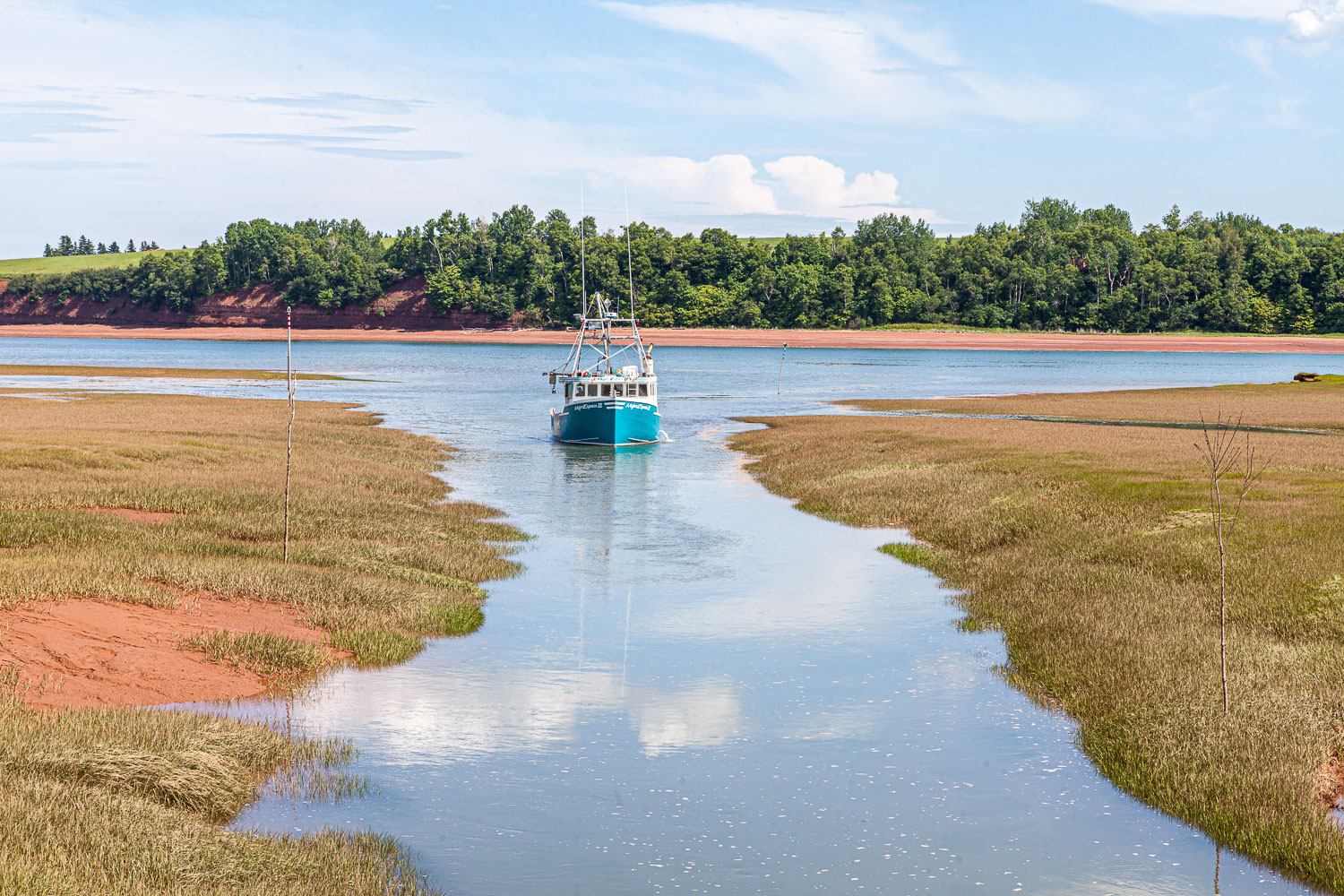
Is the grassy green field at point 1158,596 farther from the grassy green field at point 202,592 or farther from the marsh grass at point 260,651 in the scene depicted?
the marsh grass at point 260,651

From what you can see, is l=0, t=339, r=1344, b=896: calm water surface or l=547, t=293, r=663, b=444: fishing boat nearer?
l=0, t=339, r=1344, b=896: calm water surface

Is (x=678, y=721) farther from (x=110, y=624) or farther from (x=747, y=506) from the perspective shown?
(x=747, y=506)

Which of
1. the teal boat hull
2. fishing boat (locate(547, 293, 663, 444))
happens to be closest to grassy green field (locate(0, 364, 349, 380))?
fishing boat (locate(547, 293, 663, 444))

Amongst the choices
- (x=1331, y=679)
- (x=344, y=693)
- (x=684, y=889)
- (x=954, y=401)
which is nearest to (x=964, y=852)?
(x=684, y=889)

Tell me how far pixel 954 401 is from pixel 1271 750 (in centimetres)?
7172

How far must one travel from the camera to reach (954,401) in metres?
85.1

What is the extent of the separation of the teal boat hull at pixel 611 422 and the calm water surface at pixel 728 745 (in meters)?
24.3

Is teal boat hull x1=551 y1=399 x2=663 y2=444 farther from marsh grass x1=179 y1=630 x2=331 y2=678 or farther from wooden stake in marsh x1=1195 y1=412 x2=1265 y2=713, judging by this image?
marsh grass x1=179 y1=630 x2=331 y2=678

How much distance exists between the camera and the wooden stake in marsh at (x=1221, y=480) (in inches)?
666

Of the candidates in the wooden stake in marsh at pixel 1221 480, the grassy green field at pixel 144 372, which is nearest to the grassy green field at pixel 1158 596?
the wooden stake in marsh at pixel 1221 480

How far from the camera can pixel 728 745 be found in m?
16.7

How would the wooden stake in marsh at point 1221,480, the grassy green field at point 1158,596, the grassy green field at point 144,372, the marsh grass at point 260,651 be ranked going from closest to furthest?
1. the grassy green field at point 1158,596
2. the wooden stake in marsh at point 1221,480
3. the marsh grass at point 260,651
4. the grassy green field at point 144,372

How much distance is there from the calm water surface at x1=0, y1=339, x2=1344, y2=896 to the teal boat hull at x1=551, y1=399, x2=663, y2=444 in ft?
79.6

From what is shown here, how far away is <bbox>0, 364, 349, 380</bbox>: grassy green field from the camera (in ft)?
360
